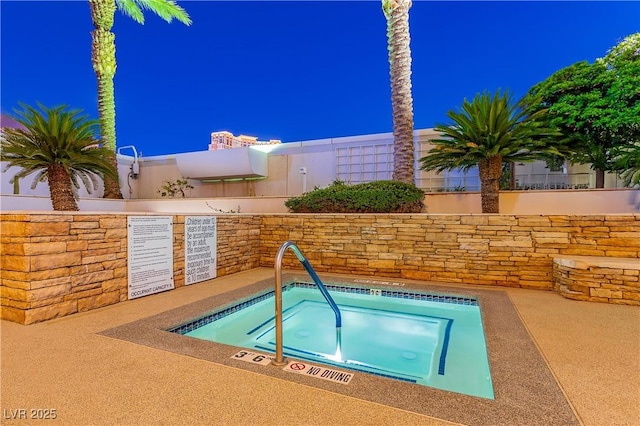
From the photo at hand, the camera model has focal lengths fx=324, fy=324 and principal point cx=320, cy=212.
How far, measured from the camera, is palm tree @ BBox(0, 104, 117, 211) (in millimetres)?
5195

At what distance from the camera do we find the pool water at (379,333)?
2.65 meters

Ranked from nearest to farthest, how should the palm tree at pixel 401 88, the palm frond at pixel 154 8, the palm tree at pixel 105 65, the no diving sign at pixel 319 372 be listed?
the no diving sign at pixel 319 372, the palm tree at pixel 401 88, the palm tree at pixel 105 65, the palm frond at pixel 154 8

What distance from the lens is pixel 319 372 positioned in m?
2.12

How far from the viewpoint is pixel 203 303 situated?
3.74 m

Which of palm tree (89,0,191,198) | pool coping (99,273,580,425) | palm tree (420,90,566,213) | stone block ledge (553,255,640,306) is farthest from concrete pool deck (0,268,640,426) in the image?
palm tree (89,0,191,198)

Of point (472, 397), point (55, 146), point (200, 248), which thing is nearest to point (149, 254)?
point (200, 248)

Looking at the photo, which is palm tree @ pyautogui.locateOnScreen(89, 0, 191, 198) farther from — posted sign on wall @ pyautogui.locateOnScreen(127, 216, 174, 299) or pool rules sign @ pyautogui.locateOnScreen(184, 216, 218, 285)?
posted sign on wall @ pyautogui.locateOnScreen(127, 216, 174, 299)

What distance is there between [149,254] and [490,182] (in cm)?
559

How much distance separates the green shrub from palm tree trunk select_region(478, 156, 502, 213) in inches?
47.5

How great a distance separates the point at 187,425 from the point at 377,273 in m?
4.16

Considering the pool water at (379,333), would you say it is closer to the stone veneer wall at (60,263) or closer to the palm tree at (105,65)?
the stone veneer wall at (60,263)

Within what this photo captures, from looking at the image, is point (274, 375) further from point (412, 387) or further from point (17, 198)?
point (17, 198)

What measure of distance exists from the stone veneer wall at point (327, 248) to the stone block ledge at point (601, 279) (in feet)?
0.45

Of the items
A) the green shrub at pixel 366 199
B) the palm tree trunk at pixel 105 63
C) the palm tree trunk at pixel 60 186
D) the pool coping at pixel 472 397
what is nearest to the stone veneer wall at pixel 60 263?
the pool coping at pixel 472 397
